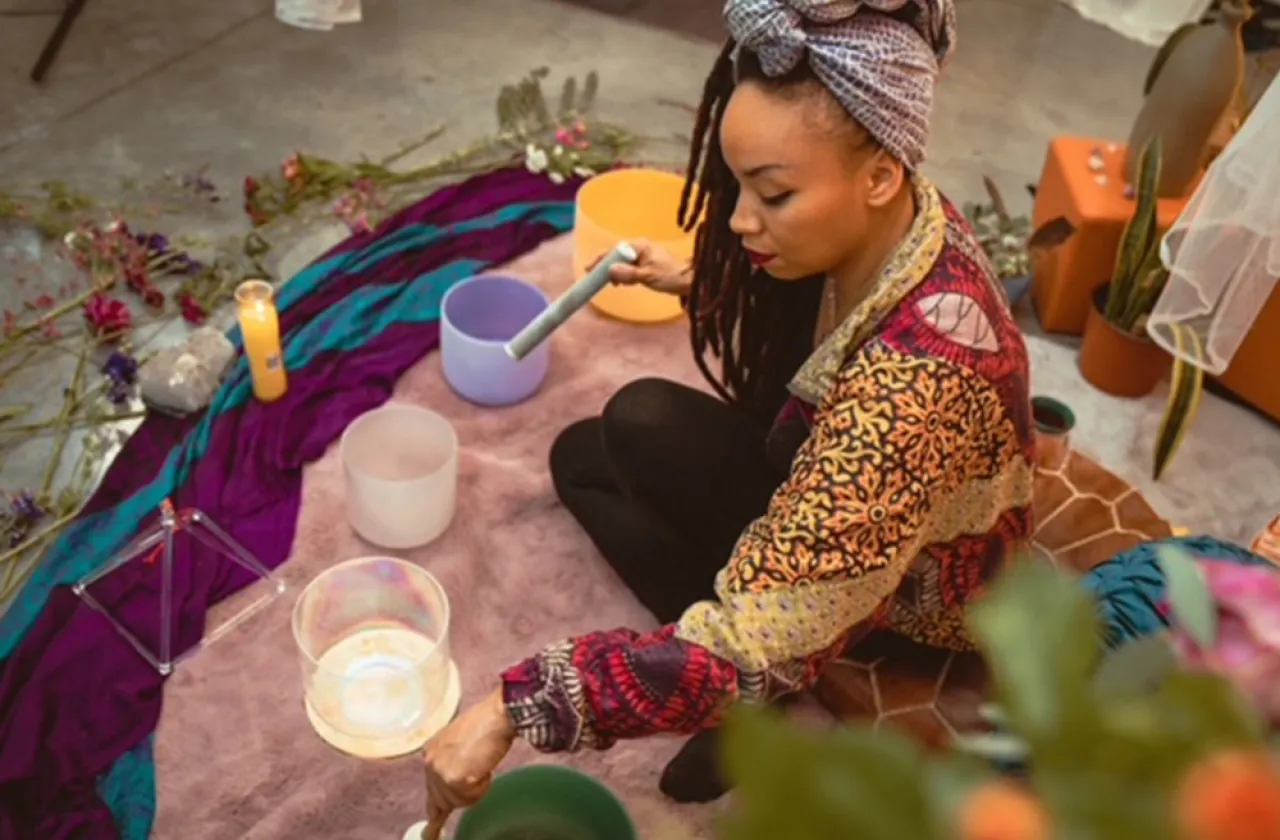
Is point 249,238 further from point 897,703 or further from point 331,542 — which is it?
point 897,703

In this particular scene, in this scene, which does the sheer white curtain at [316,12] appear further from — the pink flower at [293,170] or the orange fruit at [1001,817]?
the orange fruit at [1001,817]

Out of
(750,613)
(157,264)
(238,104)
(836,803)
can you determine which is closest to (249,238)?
(157,264)

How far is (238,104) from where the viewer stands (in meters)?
2.34

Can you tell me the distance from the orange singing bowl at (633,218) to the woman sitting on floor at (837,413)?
641mm

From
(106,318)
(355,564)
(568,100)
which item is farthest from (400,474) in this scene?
(568,100)

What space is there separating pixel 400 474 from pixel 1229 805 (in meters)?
1.50

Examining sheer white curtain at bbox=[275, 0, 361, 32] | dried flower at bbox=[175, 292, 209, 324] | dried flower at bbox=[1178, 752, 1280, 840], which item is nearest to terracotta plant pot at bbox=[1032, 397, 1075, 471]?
dried flower at bbox=[175, 292, 209, 324]

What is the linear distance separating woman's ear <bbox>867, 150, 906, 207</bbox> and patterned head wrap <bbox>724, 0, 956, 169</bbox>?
0.05ft

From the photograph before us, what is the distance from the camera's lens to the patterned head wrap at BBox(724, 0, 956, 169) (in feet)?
3.15

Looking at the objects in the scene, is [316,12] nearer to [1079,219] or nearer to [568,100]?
[568,100]

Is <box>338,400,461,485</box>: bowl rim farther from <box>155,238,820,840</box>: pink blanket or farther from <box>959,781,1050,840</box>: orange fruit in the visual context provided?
<box>959,781,1050,840</box>: orange fruit

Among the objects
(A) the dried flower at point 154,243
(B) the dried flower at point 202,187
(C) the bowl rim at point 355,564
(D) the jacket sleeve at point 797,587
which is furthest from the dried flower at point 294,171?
(D) the jacket sleeve at point 797,587

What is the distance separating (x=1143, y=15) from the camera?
3.02 metres

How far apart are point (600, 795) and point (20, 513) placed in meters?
0.89
